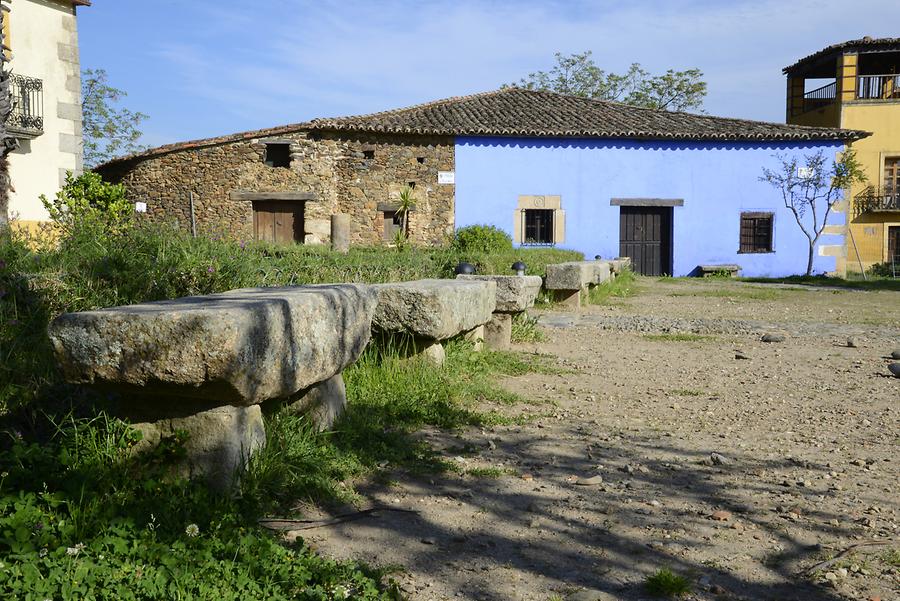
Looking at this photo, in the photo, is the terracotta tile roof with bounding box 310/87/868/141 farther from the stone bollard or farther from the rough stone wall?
the stone bollard

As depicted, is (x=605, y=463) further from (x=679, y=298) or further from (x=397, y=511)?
(x=679, y=298)

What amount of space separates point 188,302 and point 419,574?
133cm

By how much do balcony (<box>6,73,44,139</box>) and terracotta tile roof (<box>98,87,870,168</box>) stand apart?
5.08 metres

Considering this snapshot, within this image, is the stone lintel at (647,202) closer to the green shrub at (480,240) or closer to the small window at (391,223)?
the green shrub at (480,240)

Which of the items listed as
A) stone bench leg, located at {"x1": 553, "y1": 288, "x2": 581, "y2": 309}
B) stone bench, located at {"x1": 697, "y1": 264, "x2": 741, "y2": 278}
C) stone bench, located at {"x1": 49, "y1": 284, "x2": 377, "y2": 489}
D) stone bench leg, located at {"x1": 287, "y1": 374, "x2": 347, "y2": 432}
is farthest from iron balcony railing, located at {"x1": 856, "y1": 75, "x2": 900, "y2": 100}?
stone bench, located at {"x1": 49, "y1": 284, "x2": 377, "y2": 489}

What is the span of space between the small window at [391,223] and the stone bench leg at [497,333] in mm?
14091

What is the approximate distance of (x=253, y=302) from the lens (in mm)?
2717

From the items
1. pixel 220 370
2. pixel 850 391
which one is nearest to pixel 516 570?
pixel 220 370

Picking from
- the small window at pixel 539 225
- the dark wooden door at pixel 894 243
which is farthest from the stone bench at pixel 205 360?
the dark wooden door at pixel 894 243

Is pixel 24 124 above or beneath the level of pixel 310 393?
above

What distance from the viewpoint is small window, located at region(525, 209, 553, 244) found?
21.4 meters

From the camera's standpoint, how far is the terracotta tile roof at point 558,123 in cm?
2009

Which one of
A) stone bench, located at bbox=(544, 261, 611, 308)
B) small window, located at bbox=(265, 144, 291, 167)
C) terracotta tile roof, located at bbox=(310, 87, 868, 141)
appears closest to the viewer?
stone bench, located at bbox=(544, 261, 611, 308)

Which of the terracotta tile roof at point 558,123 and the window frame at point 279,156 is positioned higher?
the terracotta tile roof at point 558,123
